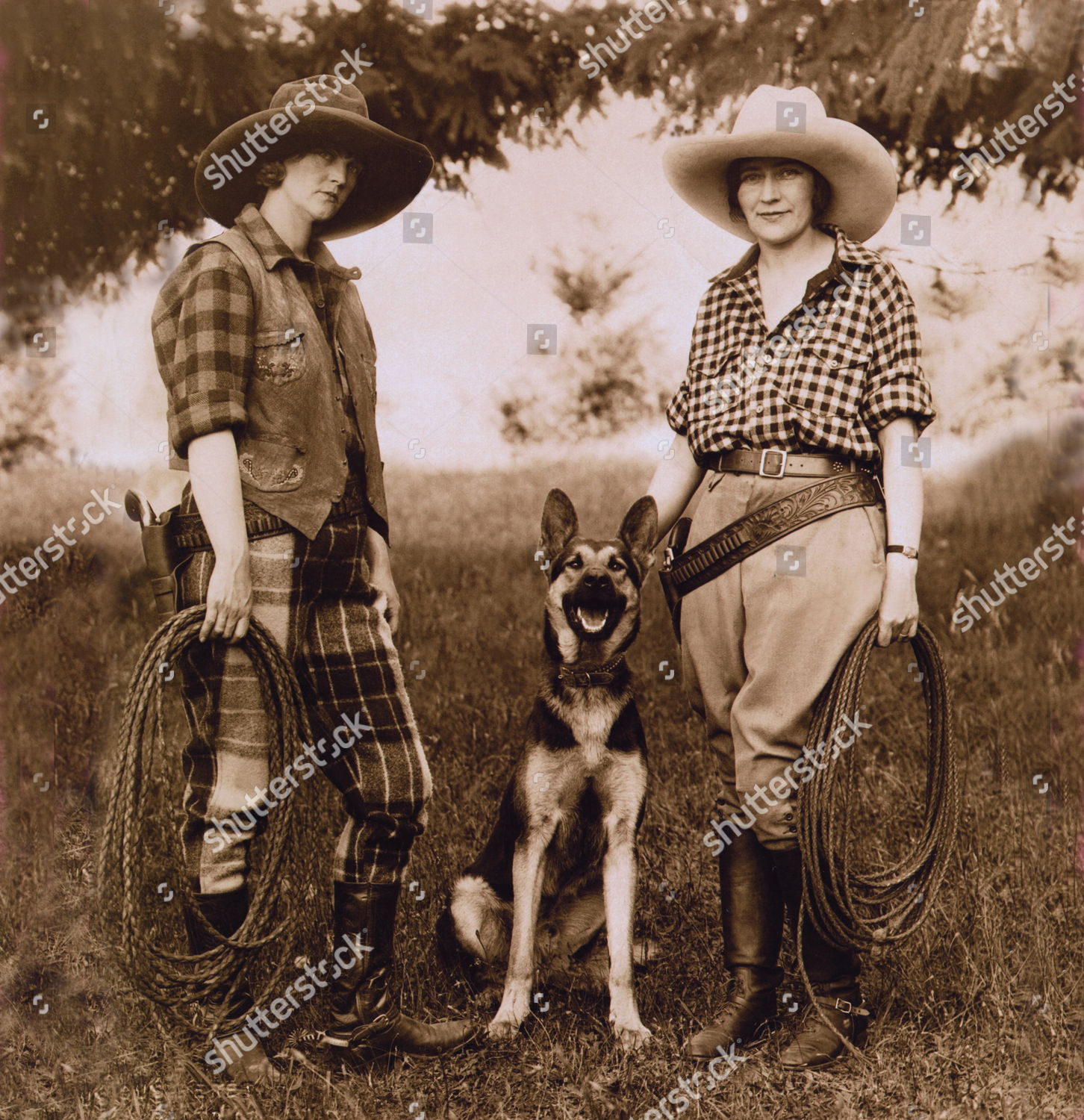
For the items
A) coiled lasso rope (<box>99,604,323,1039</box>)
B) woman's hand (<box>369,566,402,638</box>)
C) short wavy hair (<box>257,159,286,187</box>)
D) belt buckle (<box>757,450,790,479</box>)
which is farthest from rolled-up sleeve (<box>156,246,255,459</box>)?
belt buckle (<box>757,450,790,479</box>)

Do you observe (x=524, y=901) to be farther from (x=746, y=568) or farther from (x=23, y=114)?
(x=23, y=114)

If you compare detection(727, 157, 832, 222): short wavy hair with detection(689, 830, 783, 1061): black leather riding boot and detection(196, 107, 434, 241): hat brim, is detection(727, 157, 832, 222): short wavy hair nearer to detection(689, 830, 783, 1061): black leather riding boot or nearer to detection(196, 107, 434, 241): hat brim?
detection(196, 107, 434, 241): hat brim

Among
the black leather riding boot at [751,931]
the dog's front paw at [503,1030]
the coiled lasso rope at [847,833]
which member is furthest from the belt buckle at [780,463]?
the dog's front paw at [503,1030]

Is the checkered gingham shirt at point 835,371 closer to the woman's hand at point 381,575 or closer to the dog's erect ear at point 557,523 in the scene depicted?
the dog's erect ear at point 557,523

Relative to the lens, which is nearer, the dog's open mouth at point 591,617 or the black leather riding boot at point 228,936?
the black leather riding boot at point 228,936

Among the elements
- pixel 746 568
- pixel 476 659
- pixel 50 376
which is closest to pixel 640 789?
pixel 746 568

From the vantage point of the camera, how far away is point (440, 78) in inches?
165

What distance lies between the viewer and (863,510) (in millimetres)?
3328

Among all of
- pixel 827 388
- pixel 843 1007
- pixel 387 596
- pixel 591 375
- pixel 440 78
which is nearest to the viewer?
pixel 827 388

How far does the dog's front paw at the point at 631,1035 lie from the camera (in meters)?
3.30

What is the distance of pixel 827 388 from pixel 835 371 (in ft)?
0.20

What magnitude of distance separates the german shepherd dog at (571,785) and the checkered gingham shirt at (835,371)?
0.47m

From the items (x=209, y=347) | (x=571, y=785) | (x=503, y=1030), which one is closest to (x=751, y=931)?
(x=571, y=785)

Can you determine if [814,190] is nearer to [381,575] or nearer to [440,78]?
[440,78]
